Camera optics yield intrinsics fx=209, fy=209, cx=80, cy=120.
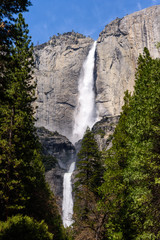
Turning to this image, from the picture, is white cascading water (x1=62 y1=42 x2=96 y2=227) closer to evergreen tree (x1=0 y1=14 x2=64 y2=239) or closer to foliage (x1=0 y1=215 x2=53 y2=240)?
evergreen tree (x1=0 y1=14 x2=64 y2=239)

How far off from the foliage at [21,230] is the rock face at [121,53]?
253 ft

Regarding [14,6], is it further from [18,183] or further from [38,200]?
[38,200]

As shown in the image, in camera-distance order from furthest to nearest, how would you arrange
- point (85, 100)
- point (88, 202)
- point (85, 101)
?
point (85, 100) → point (85, 101) → point (88, 202)

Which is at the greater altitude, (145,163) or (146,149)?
(146,149)

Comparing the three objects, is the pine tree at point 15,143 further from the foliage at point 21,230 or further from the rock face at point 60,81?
the rock face at point 60,81

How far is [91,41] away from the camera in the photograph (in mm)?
111812

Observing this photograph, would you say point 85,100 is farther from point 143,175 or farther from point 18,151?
point 143,175

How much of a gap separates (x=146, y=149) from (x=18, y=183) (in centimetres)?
796

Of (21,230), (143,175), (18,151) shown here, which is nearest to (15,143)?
(18,151)

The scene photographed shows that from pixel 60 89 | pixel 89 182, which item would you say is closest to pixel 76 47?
pixel 60 89

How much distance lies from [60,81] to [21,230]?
97502 mm

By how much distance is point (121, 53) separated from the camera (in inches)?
3561

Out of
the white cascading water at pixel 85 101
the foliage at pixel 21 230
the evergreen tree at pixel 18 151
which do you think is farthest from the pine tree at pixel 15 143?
the white cascading water at pixel 85 101

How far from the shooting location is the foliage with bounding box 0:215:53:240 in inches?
357
